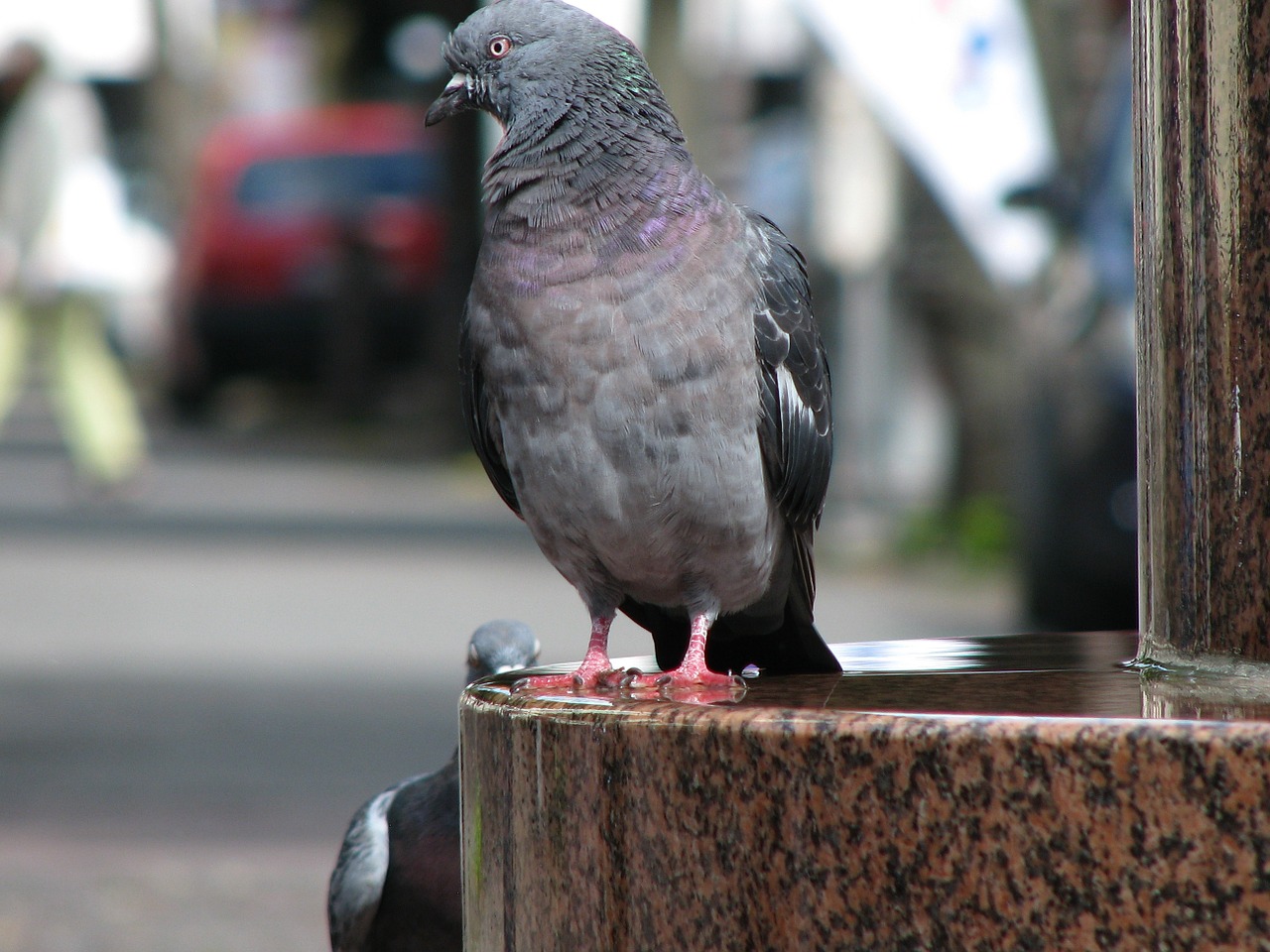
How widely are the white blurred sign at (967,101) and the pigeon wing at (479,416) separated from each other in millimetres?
5909

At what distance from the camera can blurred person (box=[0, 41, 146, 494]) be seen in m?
11.7

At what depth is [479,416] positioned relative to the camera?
124 inches

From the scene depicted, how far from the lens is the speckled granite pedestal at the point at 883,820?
190 centimetres

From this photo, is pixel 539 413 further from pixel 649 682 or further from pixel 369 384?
pixel 369 384

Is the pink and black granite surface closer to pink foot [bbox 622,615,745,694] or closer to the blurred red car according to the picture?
pink foot [bbox 622,615,745,694]

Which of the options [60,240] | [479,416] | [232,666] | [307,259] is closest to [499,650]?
[479,416]

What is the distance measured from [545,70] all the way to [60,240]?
9.53 m

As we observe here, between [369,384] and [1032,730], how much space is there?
18.1 m

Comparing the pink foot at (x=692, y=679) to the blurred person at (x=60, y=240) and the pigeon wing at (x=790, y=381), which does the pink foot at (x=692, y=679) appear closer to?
the pigeon wing at (x=790, y=381)

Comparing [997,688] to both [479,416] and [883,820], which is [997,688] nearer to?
[883,820]

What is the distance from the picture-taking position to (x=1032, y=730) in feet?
6.43

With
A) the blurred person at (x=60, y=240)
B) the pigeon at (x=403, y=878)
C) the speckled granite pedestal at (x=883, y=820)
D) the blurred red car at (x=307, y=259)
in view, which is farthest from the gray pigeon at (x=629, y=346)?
the blurred red car at (x=307, y=259)

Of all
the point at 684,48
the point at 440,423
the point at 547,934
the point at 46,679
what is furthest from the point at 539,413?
the point at 440,423

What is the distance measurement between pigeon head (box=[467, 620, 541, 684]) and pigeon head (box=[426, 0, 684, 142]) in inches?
31.3
